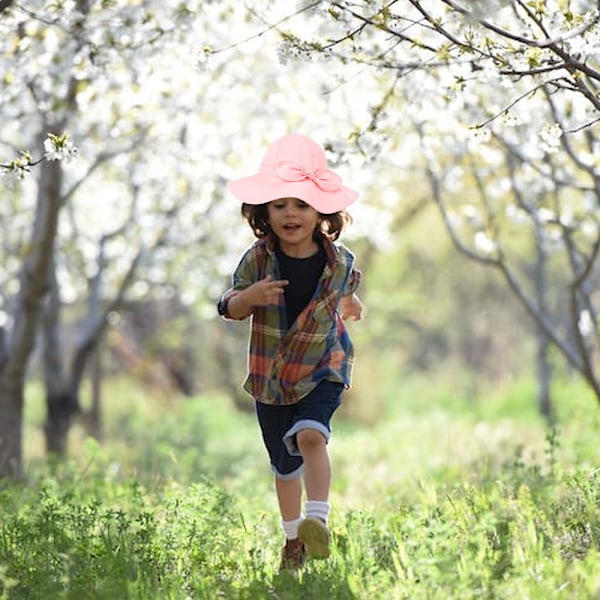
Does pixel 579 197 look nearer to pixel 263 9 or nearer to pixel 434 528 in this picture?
pixel 263 9

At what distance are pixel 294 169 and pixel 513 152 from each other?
3172 mm

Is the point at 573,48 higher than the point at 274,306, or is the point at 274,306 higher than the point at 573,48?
the point at 573,48

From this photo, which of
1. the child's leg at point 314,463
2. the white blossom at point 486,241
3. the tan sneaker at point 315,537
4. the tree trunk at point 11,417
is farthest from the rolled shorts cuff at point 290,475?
the tree trunk at point 11,417

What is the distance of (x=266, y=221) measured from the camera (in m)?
4.45

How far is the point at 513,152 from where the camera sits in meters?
7.17

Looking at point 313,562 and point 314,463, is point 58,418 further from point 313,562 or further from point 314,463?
point 313,562

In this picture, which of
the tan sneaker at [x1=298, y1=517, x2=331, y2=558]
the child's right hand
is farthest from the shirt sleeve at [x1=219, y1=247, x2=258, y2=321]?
the tan sneaker at [x1=298, y1=517, x2=331, y2=558]

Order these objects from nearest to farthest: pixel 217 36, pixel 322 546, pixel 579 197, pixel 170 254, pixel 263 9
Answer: pixel 322 546 < pixel 263 9 < pixel 217 36 < pixel 579 197 < pixel 170 254

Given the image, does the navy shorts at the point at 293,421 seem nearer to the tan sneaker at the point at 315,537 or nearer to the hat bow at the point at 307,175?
the tan sneaker at the point at 315,537

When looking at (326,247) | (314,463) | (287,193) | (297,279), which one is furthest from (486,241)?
(314,463)

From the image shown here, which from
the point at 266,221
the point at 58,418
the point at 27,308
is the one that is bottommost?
the point at 266,221

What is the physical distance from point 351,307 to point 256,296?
25.7 inches

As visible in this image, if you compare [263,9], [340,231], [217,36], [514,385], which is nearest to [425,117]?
[217,36]

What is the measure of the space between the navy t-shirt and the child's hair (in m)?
0.15
